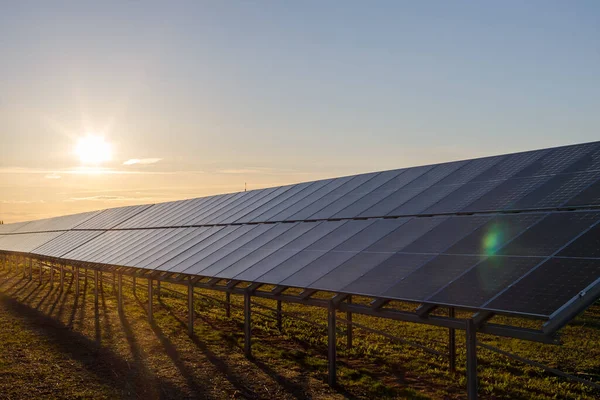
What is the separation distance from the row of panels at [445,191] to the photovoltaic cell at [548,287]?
3.82 meters

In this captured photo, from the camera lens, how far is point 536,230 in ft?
45.1

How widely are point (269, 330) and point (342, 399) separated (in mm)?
11726

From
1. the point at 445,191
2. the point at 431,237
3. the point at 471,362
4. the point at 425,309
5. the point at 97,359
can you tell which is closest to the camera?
the point at 471,362

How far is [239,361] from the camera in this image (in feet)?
66.3

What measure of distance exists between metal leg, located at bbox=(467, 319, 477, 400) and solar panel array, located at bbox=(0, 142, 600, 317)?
1.78ft

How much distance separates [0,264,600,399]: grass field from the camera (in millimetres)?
16625

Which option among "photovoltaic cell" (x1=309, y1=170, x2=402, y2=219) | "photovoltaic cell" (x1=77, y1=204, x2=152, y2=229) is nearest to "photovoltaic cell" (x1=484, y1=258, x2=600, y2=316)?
"photovoltaic cell" (x1=309, y1=170, x2=402, y2=219)

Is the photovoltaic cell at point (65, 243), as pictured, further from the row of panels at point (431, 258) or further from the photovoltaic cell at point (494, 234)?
the photovoltaic cell at point (494, 234)

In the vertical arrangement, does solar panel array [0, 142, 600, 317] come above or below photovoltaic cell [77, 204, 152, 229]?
above

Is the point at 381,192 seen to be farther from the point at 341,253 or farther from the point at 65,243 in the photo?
the point at 65,243

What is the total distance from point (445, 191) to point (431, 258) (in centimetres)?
596

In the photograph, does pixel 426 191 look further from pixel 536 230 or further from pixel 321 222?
pixel 536 230

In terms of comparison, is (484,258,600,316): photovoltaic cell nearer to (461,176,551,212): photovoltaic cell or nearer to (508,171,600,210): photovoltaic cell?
(508,171,600,210): photovoltaic cell

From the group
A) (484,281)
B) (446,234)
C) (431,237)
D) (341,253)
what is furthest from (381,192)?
(484,281)
